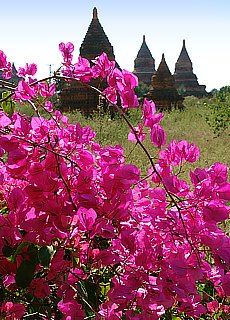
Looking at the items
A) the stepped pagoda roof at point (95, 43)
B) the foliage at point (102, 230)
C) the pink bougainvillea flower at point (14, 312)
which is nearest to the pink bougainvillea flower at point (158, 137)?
the foliage at point (102, 230)

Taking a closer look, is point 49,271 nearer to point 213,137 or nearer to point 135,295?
point 135,295

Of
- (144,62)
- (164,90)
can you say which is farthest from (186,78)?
(164,90)

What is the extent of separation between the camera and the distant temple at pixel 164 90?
44.4 feet

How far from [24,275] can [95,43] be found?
11489 mm

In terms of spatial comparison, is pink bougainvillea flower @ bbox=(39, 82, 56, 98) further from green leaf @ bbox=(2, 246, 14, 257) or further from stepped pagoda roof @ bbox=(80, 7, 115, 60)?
stepped pagoda roof @ bbox=(80, 7, 115, 60)

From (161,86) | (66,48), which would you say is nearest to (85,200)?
(66,48)

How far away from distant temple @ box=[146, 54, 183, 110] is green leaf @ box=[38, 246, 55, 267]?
1282cm

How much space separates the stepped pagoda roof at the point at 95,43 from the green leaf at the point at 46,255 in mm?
11172

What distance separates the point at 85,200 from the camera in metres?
0.78

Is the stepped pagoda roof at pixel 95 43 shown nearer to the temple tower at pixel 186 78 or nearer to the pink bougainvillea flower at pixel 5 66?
the pink bougainvillea flower at pixel 5 66

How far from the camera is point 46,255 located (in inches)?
27.9

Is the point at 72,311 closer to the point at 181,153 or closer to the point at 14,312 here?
the point at 14,312

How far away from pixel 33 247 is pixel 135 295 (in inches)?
6.8

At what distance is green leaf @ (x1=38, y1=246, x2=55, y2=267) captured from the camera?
70 cm
